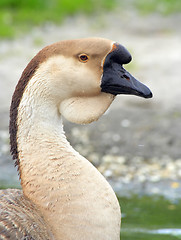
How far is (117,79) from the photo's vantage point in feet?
13.1

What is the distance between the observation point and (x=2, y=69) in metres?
12.0

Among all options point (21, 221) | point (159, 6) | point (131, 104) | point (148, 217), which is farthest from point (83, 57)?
point (159, 6)

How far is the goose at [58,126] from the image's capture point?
3867 mm

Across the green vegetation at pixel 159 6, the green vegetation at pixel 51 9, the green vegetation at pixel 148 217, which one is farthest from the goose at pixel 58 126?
the green vegetation at pixel 159 6

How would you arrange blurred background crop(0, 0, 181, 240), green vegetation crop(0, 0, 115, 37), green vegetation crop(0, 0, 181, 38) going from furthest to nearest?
green vegetation crop(0, 0, 115, 37)
green vegetation crop(0, 0, 181, 38)
blurred background crop(0, 0, 181, 240)

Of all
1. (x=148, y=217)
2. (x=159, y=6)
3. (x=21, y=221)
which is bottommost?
(x=148, y=217)

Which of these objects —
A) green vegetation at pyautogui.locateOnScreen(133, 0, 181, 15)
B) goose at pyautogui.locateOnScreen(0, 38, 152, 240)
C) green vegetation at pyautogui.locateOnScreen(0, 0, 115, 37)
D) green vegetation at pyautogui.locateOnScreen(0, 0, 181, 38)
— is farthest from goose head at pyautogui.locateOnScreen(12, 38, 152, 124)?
green vegetation at pyautogui.locateOnScreen(133, 0, 181, 15)

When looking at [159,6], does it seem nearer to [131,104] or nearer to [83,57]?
[131,104]

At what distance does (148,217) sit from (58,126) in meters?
3.18

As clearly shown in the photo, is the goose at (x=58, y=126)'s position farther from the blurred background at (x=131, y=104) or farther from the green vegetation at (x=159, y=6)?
the green vegetation at (x=159, y=6)

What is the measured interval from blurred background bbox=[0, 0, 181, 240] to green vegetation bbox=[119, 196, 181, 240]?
1 centimetres

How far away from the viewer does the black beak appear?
3.96 m

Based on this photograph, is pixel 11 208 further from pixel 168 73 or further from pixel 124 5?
pixel 124 5

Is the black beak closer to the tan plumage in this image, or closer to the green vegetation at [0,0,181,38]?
the tan plumage
